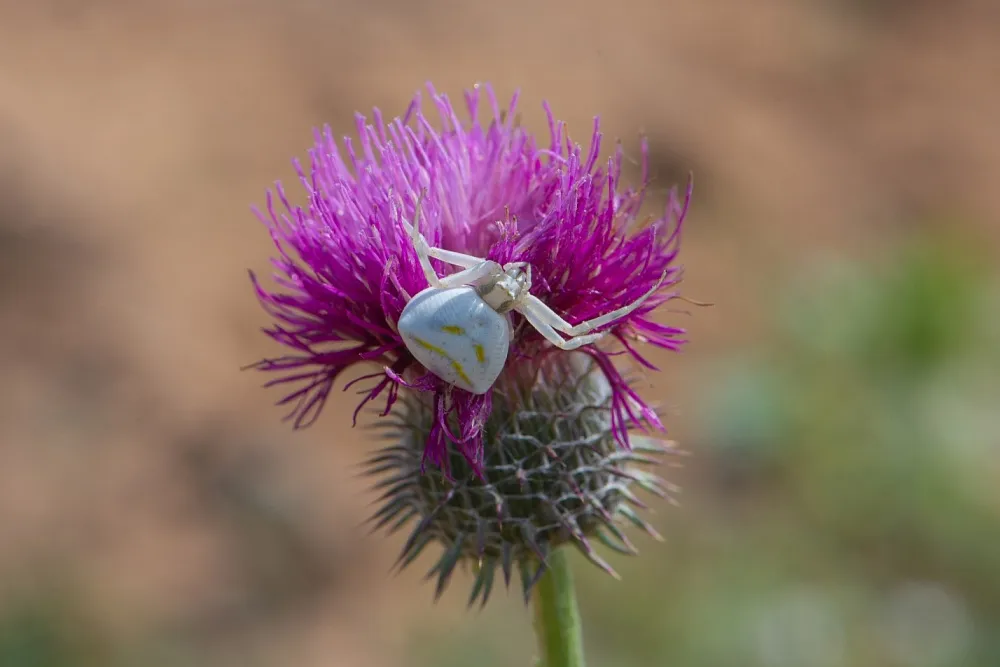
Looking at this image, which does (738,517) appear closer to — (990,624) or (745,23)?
(990,624)

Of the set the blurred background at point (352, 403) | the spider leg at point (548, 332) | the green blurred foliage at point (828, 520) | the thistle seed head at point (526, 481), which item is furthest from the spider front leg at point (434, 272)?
the green blurred foliage at point (828, 520)

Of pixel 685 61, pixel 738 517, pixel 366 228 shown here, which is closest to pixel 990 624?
pixel 738 517

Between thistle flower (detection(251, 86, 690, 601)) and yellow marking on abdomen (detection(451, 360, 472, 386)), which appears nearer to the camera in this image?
yellow marking on abdomen (detection(451, 360, 472, 386))

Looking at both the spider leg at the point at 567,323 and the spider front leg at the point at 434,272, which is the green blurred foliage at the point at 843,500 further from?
the spider front leg at the point at 434,272

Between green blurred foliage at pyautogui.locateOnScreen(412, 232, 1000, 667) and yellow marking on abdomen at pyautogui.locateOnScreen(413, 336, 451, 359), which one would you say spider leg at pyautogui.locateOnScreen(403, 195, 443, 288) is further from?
green blurred foliage at pyautogui.locateOnScreen(412, 232, 1000, 667)

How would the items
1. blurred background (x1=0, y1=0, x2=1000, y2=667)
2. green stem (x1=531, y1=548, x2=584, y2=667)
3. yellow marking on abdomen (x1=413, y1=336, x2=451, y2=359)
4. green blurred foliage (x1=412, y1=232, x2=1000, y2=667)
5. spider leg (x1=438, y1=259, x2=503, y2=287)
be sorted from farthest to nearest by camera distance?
blurred background (x1=0, y1=0, x2=1000, y2=667) < green blurred foliage (x1=412, y1=232, x2=1000, y2=667) < green stem (x1=531, y1=548, x2=584, y2=667) < spider leg (x1=438, y1=259, x2=503, y2=287) < yellow marking on abdomen (x1=413, y1=336, x2=451, y2=359)

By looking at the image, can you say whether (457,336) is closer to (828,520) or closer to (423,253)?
(423,253)

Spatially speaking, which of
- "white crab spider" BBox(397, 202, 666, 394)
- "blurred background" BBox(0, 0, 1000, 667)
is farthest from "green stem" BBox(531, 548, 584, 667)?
"blurred background" BBox(0, 0, 1000, 667)

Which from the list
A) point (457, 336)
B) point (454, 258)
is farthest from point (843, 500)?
point (457, 336)
